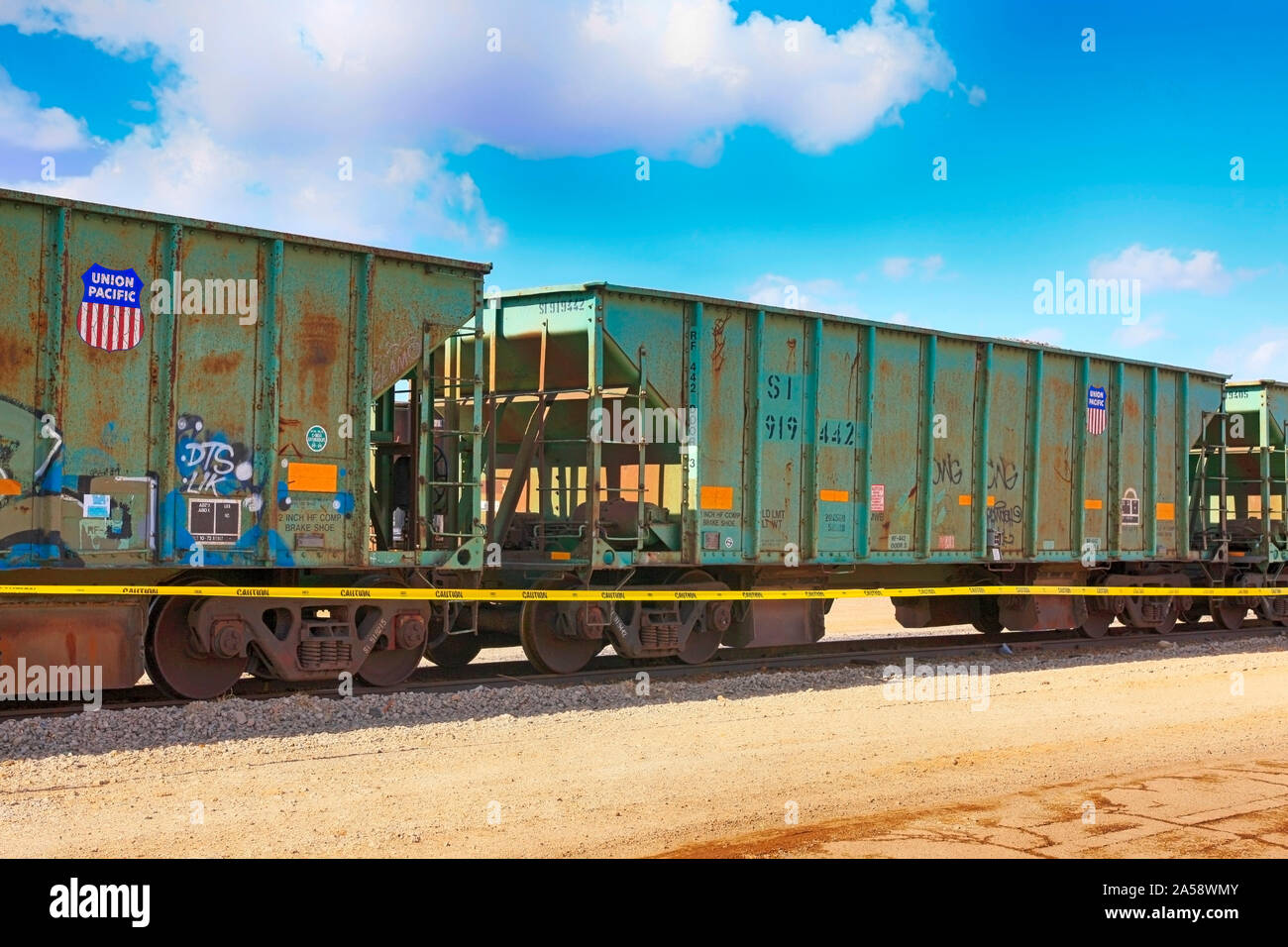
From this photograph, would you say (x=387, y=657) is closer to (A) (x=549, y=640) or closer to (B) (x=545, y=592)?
(B) (x=545, y=592)

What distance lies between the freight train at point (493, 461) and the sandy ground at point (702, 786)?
1.60m

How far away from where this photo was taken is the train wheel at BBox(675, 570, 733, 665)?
1402 cm

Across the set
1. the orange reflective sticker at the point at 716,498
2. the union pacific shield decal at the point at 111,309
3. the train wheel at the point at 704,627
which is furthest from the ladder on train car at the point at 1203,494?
the union pacific shield decal at the point at 111,309

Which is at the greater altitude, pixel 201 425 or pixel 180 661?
pixel 201 425

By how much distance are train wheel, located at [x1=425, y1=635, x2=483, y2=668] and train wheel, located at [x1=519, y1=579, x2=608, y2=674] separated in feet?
3.50

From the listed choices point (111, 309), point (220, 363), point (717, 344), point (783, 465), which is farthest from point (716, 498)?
point (111, 309)

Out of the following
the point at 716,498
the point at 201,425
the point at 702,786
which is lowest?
the point at 702,786

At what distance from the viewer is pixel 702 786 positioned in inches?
326

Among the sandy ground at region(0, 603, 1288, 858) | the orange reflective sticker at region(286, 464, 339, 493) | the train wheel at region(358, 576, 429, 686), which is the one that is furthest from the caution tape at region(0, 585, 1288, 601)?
the sandy ground at region(0, 603, 1288, 858)

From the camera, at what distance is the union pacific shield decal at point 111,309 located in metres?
9.94

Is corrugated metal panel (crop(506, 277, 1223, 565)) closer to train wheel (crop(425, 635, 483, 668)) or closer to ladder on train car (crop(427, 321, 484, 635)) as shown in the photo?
ladder on train car (crop(427, 321, 484, 635))

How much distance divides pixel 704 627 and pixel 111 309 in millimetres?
7104

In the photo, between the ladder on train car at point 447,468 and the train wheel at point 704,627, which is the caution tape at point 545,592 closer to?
the train wheel at point 704,627
